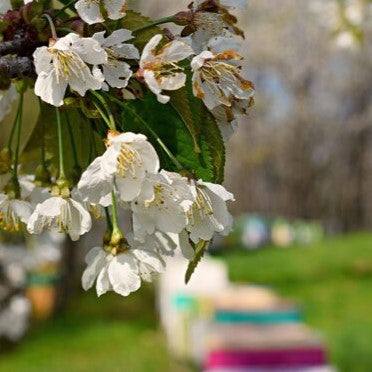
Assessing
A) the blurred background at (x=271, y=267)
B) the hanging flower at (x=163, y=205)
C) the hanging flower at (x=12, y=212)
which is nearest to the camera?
the hanging flower at (x=163, y=205)

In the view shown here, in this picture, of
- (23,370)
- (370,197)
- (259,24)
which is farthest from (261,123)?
(23,370)

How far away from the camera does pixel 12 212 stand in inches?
27.4

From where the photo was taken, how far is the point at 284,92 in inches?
607

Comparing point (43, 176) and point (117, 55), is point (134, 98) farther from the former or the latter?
point (43, 176)

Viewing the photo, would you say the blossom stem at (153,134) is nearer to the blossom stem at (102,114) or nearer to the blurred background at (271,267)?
the blossom stem at (102,114)

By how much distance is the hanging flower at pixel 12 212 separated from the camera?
2.28 ft

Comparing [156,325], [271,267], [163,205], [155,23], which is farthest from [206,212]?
[271,267]

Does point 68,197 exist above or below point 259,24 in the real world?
above

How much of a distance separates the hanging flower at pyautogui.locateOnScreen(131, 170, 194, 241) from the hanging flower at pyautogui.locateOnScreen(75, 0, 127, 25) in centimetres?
12

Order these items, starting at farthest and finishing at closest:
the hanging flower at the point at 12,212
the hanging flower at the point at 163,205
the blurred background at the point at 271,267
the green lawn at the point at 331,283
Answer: the green lawn at the point at 331,283
the blurred background at the point at 271,267
the hanging flower at the point at 12,212
the hanging flower at the point at 163,205

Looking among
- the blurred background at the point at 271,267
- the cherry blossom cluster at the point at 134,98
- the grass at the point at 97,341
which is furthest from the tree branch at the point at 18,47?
the grass at the point at 97,341

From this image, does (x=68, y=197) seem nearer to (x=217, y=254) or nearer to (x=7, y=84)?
(x=7, y=84)

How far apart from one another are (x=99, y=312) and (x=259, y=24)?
6.42 metres

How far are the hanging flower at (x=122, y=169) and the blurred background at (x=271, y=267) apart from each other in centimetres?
60
